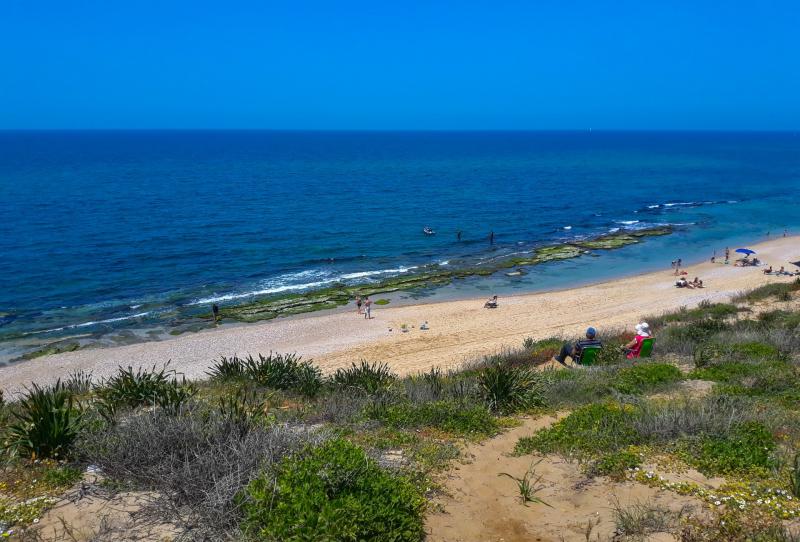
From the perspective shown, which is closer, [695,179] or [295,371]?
[295,371]

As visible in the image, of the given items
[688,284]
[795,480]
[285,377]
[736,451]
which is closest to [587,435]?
[736,451]

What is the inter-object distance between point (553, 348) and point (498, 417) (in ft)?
24.3

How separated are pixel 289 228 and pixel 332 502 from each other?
143 ft

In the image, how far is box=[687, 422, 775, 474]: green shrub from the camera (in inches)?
282

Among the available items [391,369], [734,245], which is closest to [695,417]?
[391,369]

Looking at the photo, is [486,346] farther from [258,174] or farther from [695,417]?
[258,174]

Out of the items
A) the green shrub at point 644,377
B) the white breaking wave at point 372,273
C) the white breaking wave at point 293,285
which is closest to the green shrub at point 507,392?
the green shrub at point 644,377

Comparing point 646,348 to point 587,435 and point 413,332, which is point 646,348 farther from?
point 413,332

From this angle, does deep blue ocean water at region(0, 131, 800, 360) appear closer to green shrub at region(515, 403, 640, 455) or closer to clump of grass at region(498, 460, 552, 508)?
green shrub at region(515, 403, 640, 455)

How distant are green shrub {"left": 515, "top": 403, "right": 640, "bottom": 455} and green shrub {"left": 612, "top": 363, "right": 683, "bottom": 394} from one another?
1.92 meters

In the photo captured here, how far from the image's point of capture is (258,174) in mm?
90375

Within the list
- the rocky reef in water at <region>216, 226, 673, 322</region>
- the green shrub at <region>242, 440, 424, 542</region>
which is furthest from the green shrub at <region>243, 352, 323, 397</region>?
the rocky reef in water at <region>216, 226, 673, 322</region>

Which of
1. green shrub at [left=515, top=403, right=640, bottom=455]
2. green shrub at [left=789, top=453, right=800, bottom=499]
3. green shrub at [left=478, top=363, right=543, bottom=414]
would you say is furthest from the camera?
green shrub at [left=478, top=363, right=543, bottom=414]

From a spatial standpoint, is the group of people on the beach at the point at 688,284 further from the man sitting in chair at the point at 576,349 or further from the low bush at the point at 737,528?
the low bush at the point at 737,528
